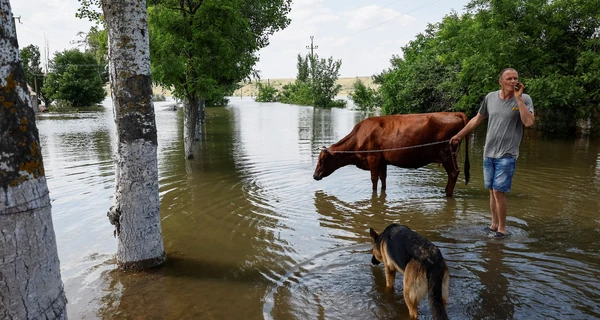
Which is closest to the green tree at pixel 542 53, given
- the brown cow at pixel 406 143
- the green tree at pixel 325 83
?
the brown cow at pixel 406 143

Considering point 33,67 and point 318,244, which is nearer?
point 318,244

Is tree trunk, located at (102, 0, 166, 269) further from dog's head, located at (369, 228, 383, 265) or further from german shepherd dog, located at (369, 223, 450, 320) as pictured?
german shepherd dog, located at (369, 223, 450, 320)

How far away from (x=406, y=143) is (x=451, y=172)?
110 centimetres

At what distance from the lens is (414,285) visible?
12.1ft

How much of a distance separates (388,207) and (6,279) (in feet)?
21.2

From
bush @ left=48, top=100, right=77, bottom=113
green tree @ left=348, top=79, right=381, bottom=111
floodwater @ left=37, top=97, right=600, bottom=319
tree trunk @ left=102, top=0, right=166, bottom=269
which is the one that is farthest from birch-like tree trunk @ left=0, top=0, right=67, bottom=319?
bush @ left=48, top=100, right=77, bottom=113

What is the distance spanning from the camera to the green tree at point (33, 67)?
5564 centimetres

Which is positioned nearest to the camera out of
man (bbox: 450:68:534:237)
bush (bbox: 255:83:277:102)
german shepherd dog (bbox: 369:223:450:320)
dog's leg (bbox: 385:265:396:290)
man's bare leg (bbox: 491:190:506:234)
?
german shepherd dog (bbox: 369:223:450:320)

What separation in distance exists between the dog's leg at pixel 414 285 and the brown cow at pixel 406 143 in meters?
5.11

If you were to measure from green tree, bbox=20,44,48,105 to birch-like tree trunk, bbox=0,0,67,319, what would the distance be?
62698 mm

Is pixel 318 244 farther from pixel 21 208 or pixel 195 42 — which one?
pixel 195 42

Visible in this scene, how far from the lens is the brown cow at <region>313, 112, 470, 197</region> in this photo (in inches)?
348

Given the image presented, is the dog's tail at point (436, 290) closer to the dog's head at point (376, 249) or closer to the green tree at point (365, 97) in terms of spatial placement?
the dog's head at point (376, 249)

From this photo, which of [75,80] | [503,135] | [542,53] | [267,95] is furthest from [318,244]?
[267,95]
